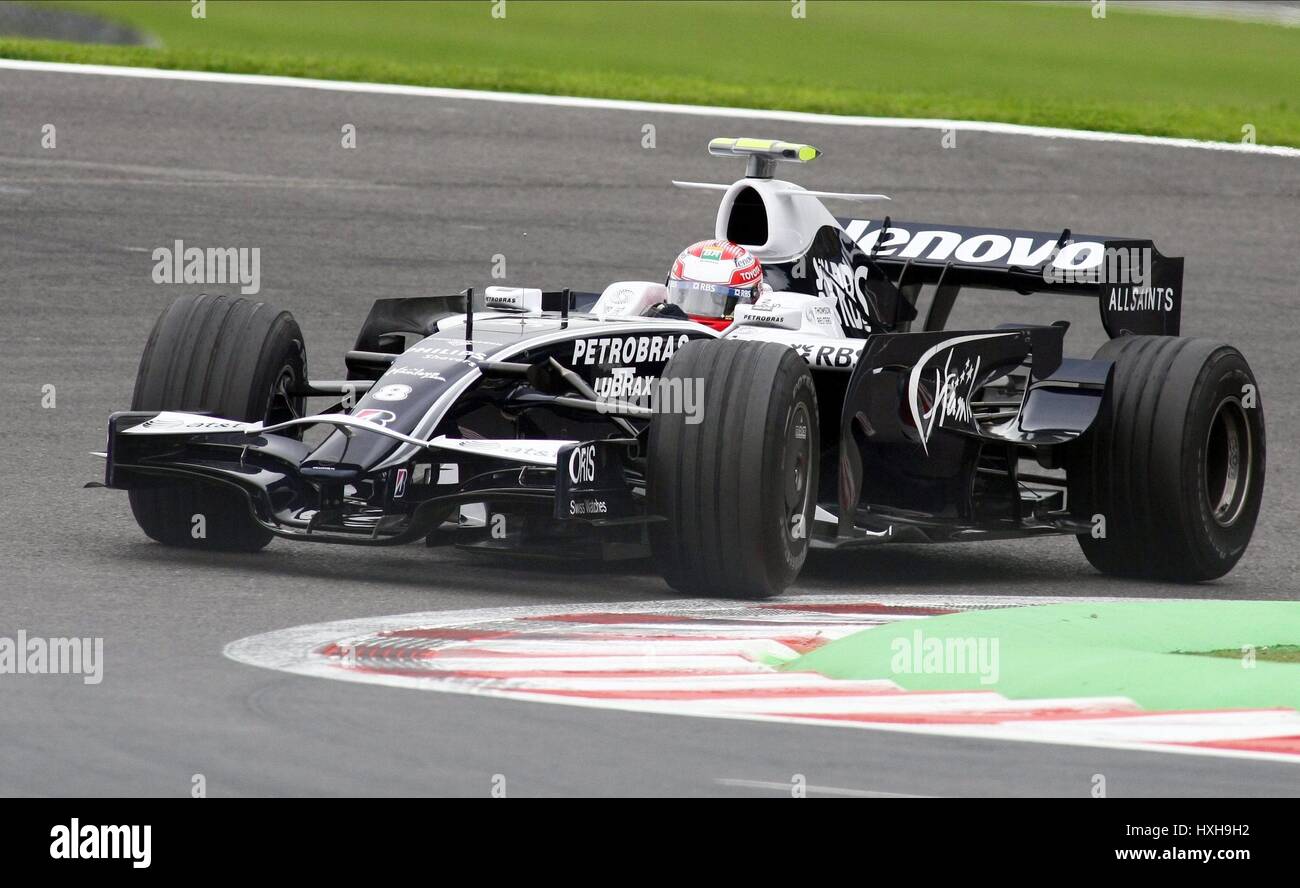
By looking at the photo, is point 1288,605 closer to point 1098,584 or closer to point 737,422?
point 1098,584

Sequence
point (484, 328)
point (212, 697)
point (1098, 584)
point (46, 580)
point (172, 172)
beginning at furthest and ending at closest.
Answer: point (172, 172)
point (1098, 584)
point (484, 328)
point (46, 580)
point (212, 697)

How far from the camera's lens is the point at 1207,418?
1049 cm

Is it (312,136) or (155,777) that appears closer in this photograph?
(155,777)

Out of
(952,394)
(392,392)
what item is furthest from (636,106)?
(392,392)

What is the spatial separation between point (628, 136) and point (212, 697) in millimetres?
16672

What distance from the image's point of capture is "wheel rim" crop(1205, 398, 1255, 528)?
1086 cm

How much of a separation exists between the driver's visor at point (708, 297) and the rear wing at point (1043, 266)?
5.19 feet

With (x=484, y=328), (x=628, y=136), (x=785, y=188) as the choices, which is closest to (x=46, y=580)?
(x=484, y=328)

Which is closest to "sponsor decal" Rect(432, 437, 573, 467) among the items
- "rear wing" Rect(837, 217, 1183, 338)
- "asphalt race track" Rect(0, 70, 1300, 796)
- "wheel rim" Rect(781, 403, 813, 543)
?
"asphalt race track" Rect(0, 70, 1300, 796)

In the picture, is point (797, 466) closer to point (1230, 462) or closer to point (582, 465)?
point (582, 465)

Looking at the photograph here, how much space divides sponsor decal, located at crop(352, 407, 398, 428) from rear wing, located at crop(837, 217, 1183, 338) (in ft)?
11.8

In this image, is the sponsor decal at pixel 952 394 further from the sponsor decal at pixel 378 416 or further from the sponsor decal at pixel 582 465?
the sponsor decal at pixel 378 416

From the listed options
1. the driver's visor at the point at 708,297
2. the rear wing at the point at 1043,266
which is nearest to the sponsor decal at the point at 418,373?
the driver's visor at the point at 708,297

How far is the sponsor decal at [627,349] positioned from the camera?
953 cm
